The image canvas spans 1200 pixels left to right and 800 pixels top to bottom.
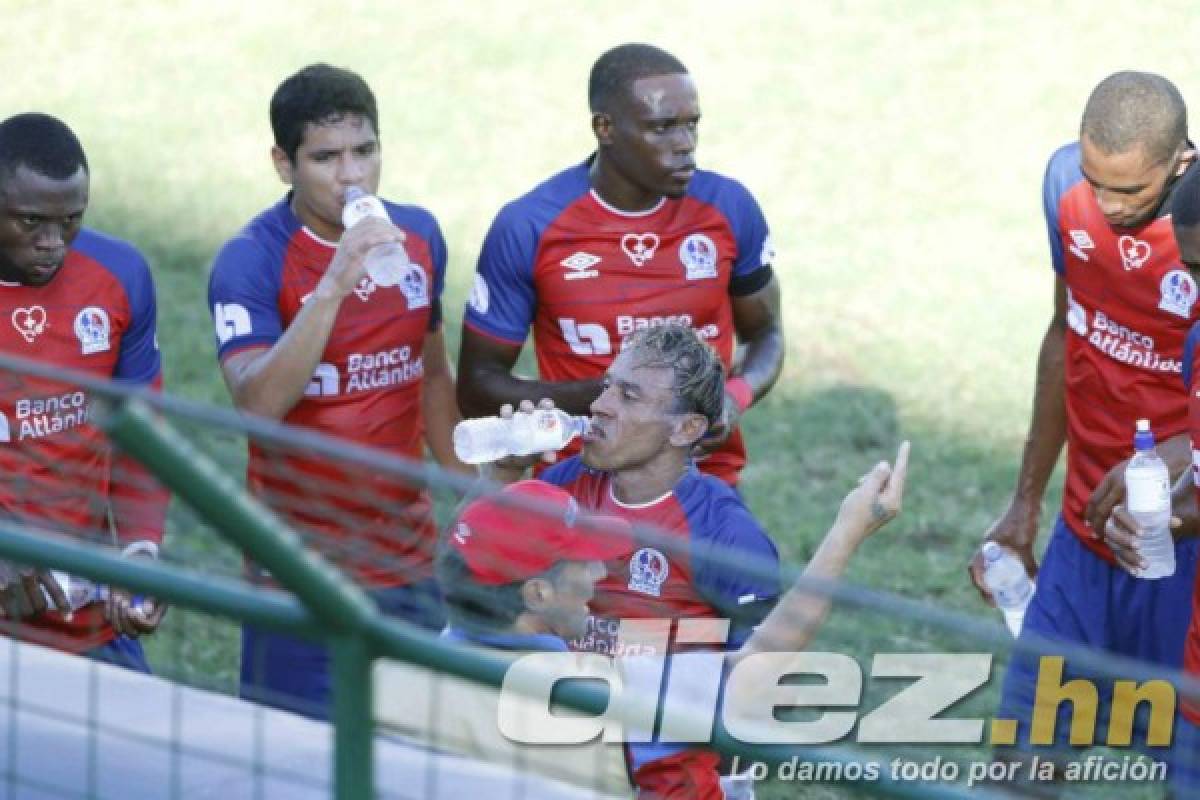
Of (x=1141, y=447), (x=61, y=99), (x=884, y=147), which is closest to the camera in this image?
(x=1141, y=447)

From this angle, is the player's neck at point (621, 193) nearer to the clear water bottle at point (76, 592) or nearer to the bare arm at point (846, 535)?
the bare arm at point (846, 535)

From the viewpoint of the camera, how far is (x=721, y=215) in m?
6.54

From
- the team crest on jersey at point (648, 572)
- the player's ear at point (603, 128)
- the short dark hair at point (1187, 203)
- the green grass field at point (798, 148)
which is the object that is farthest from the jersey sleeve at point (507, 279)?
the green grass field at point (798, 148)

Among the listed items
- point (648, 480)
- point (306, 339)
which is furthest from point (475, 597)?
point (306, 339)

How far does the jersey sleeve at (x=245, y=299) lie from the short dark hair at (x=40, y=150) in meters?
0.47

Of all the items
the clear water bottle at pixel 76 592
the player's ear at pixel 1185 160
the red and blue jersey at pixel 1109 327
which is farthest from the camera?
the red and blue jersey at pixel 1109 327

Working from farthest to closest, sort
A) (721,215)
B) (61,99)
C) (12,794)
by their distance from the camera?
(61,99), (721,215), (12,794)

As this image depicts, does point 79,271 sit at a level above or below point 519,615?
above

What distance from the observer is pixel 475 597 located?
462 cm

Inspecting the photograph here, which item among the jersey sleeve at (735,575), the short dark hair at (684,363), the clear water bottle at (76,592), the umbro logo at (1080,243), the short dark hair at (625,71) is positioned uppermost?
the short dark hair at (625,71)

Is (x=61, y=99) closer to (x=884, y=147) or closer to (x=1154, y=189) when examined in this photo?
(x=884, y=147)

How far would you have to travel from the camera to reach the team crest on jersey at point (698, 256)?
21.2 feet

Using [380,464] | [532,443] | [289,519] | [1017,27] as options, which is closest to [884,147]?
[1017,27]

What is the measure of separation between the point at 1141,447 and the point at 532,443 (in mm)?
1566
